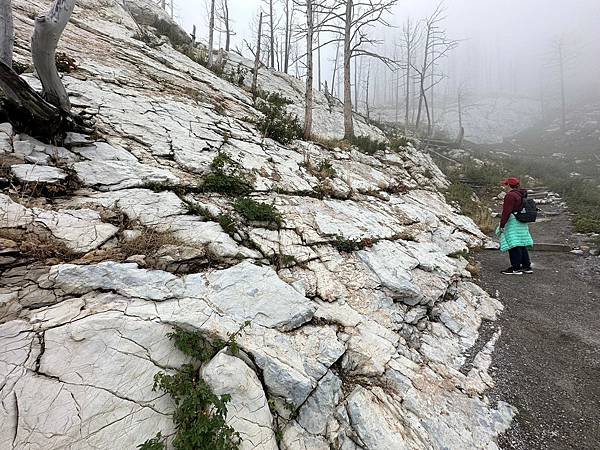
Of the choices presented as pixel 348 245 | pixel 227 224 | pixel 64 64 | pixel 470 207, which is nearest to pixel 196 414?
pixel 227 224

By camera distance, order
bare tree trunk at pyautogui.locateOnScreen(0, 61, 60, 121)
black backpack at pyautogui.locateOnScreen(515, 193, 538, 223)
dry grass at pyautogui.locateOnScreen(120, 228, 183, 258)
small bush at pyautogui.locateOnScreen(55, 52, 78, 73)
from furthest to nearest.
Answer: small bush at pyautogui.locateOnScreen(55, 52, 78, 73), black backpack at pyautogui.locateOnScreen(515, 193, 538, 223), bare tree trunk at pyautogui.locateOnScreen(0, 61, 60, 121), dry grass at pyautogui.locateOnScreen(120, 228, 183, 258)

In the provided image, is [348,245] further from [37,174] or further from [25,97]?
[25,97]

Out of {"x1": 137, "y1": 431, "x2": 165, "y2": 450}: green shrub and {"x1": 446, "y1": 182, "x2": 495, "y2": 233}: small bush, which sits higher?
{"x1": 446, "y1": 182, "x2": 495, "y2": 233}: small bush

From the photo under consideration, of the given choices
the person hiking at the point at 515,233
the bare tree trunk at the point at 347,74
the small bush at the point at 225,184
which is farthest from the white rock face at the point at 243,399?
the bare tree trunk at the point at 347,74

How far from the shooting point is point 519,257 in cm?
710

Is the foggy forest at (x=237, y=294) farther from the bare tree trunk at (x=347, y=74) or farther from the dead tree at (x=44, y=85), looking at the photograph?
the bare tree trunk at (x=347, y=74)

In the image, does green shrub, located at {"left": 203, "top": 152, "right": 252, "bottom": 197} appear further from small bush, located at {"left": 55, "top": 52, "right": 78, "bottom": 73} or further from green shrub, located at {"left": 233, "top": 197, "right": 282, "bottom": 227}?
small bush, located at {"left": 55, "top": 52, "right": 78, "bottom": 73}

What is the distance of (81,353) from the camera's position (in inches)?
95.6

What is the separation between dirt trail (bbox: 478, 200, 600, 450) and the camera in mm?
3189

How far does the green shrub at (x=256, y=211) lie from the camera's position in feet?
16.3

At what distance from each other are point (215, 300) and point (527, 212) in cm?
753

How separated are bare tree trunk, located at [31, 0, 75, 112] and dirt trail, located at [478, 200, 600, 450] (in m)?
8.30

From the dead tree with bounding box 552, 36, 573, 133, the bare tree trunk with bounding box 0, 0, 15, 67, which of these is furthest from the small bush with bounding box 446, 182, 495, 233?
the dead tree with bounding box 552, 36, 573, 133

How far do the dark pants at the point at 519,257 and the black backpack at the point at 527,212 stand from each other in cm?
87
